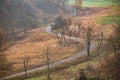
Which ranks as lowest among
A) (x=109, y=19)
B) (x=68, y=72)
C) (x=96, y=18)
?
(x=68, y=72)

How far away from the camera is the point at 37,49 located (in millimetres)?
106938

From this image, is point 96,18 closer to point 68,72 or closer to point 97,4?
point 97,4

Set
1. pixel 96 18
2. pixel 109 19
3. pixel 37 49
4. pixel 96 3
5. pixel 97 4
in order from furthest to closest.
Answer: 1. pixel 96 3
2. pixel 97 4
3. pixel 96 18
4. pixel 109 19
5. pixel 37 49

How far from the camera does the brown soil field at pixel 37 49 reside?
9497 cm

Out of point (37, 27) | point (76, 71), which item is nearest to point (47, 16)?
point (37, 27)

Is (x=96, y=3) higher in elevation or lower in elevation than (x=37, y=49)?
higher

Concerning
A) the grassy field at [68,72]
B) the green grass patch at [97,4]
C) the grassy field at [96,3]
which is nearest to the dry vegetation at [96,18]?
the green grass patch at [97,4]

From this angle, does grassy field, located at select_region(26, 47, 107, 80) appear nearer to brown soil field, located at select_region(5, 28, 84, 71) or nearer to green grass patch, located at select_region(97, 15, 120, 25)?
brown soil field, located at select_region(5, 28, 84, 71)

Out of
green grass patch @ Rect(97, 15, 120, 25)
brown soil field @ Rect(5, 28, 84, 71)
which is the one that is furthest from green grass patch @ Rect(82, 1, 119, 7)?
brown soil field @ Rect(5, 28, 84, 71)

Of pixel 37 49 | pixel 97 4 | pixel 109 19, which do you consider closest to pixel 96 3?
pixel 97 4

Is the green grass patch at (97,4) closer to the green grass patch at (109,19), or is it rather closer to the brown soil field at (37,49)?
the green grass patch at (109,19)

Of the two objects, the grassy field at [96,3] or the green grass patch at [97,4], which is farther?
the green grass patch at [97,4]

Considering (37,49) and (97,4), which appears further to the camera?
Answer: (97,4)

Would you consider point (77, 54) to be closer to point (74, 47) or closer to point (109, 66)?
point (74, 47)
